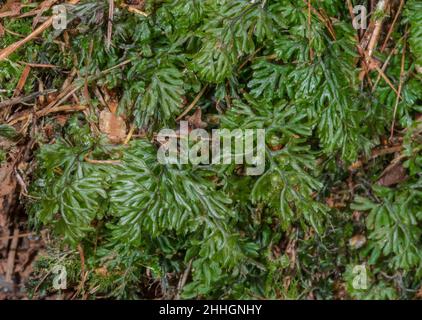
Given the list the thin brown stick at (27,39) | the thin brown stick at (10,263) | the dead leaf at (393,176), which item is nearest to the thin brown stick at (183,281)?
the thin brown stick at (10,263)

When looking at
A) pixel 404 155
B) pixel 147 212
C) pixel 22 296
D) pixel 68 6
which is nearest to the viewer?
pixel 147 212

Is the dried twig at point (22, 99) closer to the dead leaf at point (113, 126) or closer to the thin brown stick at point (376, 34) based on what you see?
the dead leaf at point (113, 126)

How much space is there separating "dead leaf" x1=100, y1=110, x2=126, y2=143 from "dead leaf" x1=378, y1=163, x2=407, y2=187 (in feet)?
3.65

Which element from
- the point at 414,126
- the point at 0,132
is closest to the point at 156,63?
the point at 0,132

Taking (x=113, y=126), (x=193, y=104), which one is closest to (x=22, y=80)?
(x=113, y=126)

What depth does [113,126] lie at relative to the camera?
203 cm

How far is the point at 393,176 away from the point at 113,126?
1.19 m

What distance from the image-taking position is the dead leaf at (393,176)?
2.15 meters

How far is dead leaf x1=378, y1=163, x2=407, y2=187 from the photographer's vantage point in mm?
2148

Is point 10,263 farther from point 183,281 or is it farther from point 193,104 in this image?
point 193,104

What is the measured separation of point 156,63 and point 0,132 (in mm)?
682

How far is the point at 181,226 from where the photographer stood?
6.04ft

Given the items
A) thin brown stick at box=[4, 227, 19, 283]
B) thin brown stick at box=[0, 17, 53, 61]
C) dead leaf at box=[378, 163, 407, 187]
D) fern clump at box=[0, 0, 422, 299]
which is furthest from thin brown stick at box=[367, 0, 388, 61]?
thin brown stick at box=[4, 227, 19, 283]

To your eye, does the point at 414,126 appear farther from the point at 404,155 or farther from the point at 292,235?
the point at 292,235
